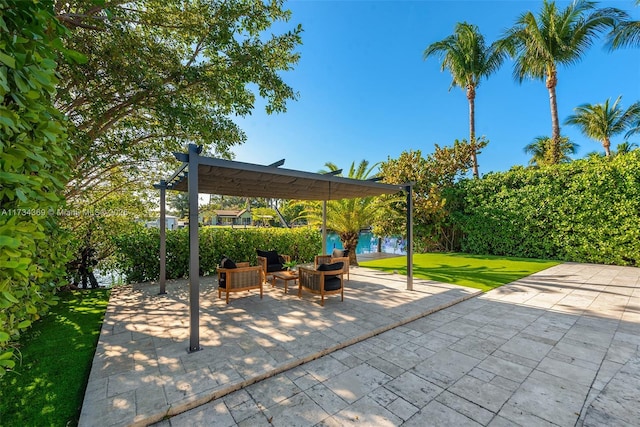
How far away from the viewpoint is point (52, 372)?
3428 mm

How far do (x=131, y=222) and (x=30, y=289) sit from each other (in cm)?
633

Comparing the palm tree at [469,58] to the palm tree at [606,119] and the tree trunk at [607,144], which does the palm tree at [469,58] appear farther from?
the tree trunk at [607,144]

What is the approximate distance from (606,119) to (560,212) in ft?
74.4

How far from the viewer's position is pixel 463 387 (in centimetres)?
312

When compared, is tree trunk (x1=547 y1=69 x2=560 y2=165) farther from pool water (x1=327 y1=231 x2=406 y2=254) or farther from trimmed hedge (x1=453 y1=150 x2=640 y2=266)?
pool water (x1=327 y1=231 x2=406 y2=254)

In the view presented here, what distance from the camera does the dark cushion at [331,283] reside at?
244 inches

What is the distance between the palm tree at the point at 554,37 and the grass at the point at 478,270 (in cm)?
857

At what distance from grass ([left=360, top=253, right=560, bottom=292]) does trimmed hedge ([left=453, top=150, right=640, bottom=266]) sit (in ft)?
3.88

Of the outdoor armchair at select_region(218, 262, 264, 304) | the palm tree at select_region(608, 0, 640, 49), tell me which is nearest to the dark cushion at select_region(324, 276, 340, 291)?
the outdoor armchair at select_region(218, 262, 264, 304)

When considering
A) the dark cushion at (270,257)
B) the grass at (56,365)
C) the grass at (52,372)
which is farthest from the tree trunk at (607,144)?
the grass at (52,372)

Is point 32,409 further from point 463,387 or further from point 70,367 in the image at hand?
point 463,387

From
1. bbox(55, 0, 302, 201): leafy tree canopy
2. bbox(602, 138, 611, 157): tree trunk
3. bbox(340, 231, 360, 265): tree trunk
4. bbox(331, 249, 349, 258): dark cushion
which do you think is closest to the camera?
bbox(55, 0, 302, 201): leafy tree canopy

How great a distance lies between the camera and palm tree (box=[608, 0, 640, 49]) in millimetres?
11688

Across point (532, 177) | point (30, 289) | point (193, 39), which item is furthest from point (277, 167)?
point (532, 177)
